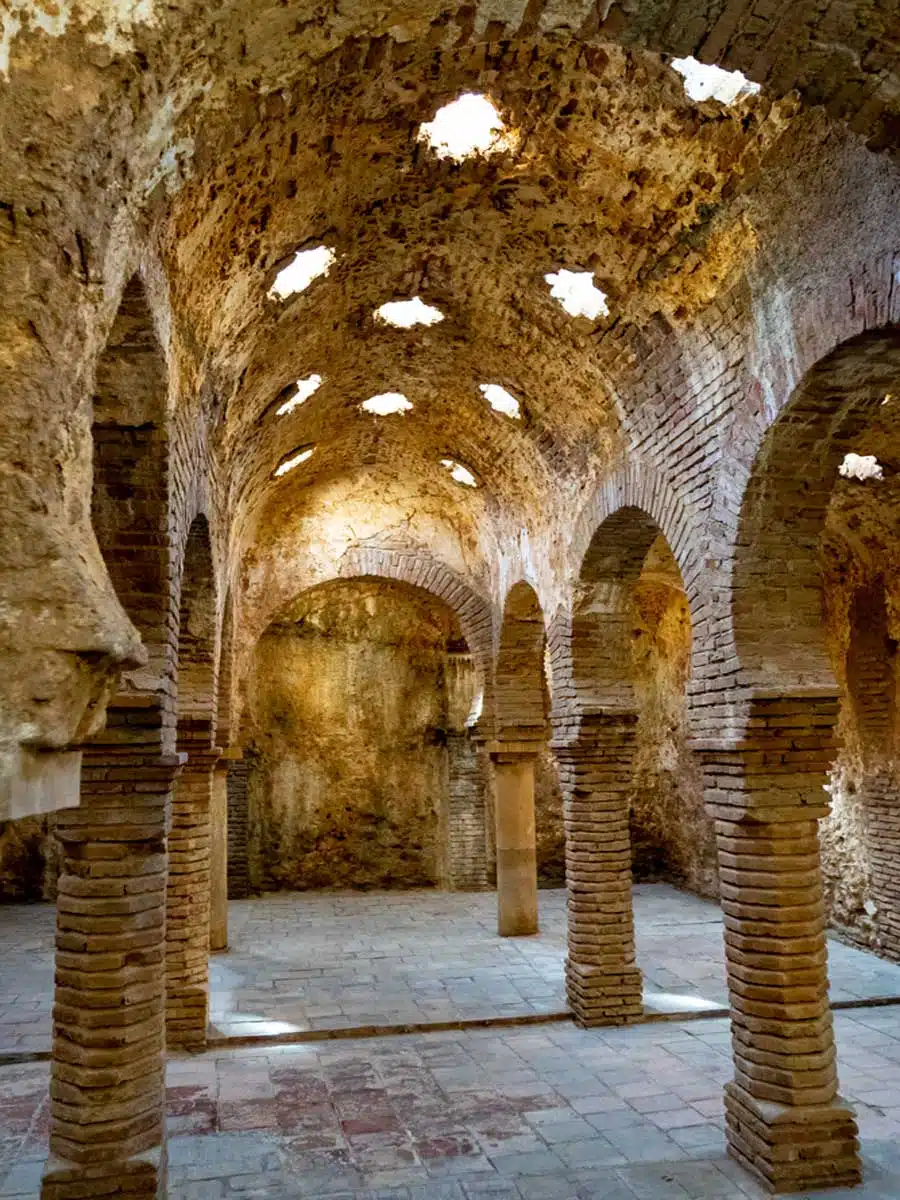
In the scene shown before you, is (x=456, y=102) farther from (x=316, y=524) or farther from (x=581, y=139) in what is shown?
(x=316, y=524)

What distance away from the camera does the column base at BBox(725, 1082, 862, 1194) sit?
500cm

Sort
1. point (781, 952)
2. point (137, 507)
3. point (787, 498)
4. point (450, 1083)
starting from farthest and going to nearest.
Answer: point (450, 1083) < point (787, 498) < point (781, 952) < point (137, 507)

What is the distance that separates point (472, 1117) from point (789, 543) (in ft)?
13.8

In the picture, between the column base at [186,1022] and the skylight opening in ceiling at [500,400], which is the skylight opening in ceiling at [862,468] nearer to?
the skylight opening in ceiling at [500,400]

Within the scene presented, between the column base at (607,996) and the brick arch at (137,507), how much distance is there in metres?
4.78

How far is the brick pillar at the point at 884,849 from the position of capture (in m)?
9.91

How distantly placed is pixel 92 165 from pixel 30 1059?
687cm

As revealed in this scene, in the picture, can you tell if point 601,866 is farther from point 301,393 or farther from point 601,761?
point 301,393

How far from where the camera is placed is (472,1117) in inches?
237

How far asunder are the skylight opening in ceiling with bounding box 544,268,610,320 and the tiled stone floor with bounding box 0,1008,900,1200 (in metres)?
5.35

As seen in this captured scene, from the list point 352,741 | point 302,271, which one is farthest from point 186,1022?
point 352,741

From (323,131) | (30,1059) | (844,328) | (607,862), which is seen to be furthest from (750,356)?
(30,1059)

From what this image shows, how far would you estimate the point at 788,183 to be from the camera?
4.88 metres

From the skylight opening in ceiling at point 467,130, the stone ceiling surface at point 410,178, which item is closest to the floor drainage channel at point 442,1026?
the stone ceiling surface at point 410,178
